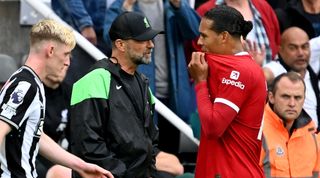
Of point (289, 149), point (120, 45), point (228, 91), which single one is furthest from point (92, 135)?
point (289, 149)

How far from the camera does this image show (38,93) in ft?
20.8

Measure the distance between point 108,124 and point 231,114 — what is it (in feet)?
2.70

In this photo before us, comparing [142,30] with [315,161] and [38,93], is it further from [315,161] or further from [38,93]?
[315,161]

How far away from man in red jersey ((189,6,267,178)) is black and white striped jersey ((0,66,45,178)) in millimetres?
1129

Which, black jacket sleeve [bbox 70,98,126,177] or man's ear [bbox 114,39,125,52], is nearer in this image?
black jacket sleeve [bbox 70,98,126,177]

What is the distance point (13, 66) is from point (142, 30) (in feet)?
7.57

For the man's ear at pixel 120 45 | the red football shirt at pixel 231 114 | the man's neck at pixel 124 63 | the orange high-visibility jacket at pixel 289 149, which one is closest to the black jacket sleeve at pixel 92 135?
the man's neck at pixel 124 63

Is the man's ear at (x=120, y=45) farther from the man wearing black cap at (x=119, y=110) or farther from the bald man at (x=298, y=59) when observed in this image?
the bald man at (x=298, y=59)

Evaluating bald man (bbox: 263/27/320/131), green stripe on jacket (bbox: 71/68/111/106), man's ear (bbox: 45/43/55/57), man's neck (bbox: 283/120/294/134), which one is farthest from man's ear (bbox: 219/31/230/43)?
bald man (bbox: 263/27/320/131)

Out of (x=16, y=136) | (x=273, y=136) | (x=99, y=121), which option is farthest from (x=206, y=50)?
(x=273, y=136)

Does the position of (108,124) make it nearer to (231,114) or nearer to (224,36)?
(231,114)

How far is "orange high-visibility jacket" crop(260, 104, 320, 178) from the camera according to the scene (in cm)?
877

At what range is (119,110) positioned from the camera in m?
6.89

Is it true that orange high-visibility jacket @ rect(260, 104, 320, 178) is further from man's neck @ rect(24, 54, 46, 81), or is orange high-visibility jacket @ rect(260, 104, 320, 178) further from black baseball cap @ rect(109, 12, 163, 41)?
man's neck @ rect(24, 54, 46, 81)
